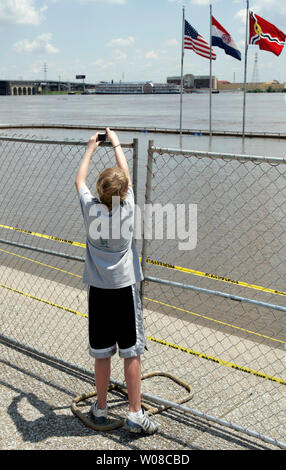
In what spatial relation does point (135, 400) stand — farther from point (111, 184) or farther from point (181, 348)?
point (111, 184)

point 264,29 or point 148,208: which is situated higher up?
point 264,29

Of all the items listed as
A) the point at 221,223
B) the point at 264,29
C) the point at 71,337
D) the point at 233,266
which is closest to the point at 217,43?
the point at 264,29

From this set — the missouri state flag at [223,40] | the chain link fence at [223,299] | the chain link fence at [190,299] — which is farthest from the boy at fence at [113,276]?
the missouri state flag at [223,40]

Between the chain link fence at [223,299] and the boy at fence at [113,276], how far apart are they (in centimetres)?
61

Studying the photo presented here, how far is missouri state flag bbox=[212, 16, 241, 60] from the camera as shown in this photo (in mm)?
27125

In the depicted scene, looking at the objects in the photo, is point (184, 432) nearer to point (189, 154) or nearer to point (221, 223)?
point (189, 154)

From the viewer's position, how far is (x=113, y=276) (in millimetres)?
3184

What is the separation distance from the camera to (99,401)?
11.6 ft

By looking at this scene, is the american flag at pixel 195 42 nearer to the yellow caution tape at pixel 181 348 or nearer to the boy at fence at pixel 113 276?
the yellow caution tape at pixel 181 348

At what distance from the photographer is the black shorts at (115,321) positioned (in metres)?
3.25

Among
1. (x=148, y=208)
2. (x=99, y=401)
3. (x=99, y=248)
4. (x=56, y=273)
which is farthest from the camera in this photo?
(x=56, y=273)

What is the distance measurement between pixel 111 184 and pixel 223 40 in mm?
26688

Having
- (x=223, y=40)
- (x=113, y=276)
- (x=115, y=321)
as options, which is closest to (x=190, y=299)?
(x=115, y=321)
